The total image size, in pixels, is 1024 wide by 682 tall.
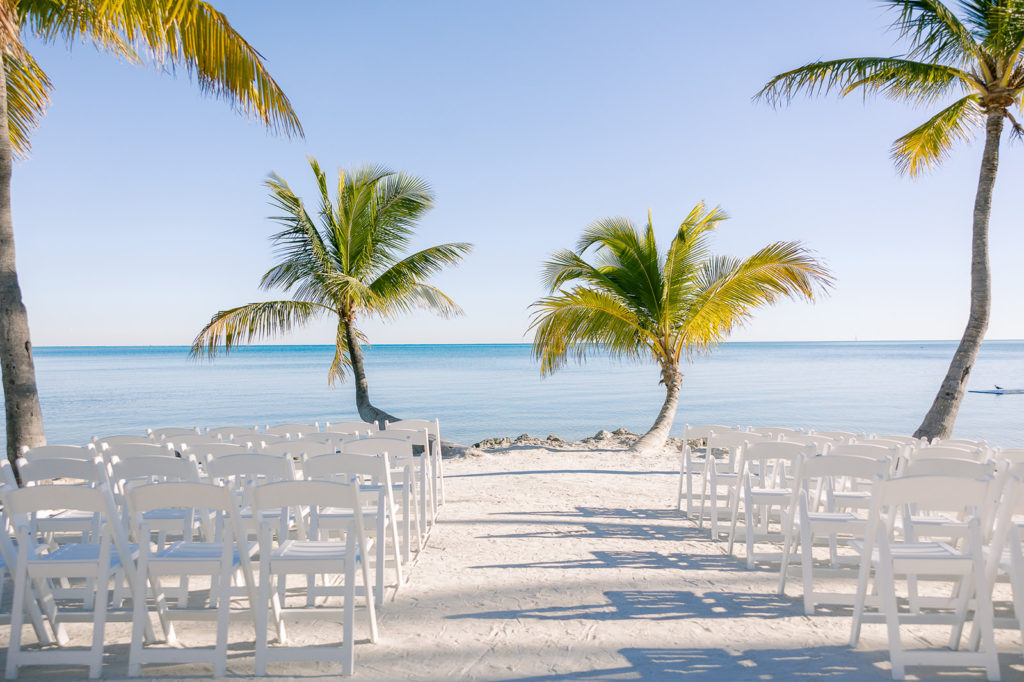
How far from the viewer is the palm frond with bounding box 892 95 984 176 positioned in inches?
398

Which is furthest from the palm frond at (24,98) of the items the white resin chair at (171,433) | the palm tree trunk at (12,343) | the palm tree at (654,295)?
the palm tree at (654,295)

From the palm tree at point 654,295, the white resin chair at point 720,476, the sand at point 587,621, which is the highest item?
the palm tree at point 654,295

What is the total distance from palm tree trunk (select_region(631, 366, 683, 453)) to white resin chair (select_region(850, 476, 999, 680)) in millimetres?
7783

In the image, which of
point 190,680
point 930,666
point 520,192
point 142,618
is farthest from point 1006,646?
point 520,192

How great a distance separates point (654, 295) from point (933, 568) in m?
9.36

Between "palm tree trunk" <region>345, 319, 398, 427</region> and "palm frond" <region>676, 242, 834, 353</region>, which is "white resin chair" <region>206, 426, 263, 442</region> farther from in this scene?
"palm frond" <region>676, 242, 834, 353</region>

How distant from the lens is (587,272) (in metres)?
12.5

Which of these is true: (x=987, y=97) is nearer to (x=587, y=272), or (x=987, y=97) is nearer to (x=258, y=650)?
(x=587, y=272)

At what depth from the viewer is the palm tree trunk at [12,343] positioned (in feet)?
21.4

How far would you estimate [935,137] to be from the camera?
1052 centimetres

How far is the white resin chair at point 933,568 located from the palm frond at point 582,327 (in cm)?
860

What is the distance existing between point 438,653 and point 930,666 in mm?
2306

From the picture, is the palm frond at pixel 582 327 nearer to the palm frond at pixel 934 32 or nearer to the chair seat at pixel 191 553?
the palm frond at pixel 934 32

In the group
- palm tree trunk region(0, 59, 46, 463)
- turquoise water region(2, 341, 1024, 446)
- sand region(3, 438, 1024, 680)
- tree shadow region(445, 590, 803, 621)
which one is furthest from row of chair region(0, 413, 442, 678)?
turquoise water region(2, 341, 1024, 446)
